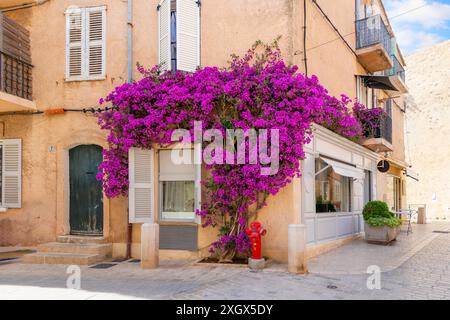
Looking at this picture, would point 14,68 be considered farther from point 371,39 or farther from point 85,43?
point 371,39

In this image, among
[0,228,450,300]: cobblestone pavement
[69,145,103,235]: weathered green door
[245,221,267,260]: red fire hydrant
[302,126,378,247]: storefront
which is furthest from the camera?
[69,145,103,235]: weathered green door

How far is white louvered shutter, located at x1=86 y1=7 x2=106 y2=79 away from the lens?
34.3 ft

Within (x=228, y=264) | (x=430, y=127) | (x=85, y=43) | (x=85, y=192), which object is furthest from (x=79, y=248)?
(x=430, y=127)

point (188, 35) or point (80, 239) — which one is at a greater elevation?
point (188, 35)

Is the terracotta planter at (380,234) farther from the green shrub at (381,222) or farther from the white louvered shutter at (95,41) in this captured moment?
the white louvered shutter at (95,41)

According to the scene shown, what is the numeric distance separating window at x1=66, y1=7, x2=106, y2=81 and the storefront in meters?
5.91

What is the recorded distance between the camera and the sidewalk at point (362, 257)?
8070 millimetres

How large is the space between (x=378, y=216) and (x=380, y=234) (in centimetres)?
55

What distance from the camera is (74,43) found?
35.1ft

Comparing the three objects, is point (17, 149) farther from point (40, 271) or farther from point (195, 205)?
point (195, 205)

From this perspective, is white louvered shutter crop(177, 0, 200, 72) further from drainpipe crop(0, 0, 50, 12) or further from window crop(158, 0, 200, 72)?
drainpipe crop(0, 0, 50, 12)

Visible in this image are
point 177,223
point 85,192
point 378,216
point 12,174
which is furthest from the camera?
point 378,216

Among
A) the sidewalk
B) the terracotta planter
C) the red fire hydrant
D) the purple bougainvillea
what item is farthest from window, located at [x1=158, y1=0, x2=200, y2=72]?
the terracotta planter

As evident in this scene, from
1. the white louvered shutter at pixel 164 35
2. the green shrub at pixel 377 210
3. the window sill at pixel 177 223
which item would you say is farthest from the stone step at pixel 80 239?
the green shrub at pixel 377 210
